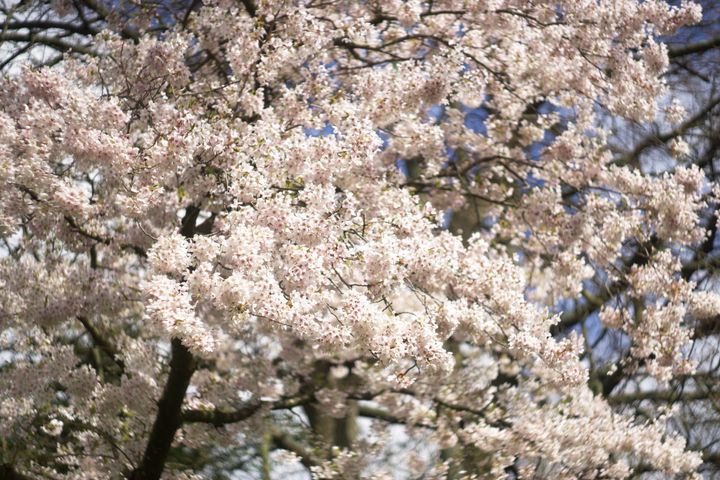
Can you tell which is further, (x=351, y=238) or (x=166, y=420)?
(x=166, y=420)

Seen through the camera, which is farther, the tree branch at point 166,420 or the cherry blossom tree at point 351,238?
the tree branch at point 166,420

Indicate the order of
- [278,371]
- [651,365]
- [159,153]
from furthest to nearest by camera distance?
[278,371] < [651,365] < [159,153]

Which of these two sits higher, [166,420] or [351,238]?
[351,238]

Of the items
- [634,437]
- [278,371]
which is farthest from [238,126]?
[634,437]

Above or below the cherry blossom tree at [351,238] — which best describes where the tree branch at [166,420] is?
below

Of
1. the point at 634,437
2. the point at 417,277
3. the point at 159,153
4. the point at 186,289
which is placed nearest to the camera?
the point at 186,289

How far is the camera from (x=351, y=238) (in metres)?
5.76

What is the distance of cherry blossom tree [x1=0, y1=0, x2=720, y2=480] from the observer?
5.18 m

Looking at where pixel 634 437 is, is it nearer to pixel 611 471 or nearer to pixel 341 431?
pixel 611 471

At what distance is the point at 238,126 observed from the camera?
18.9ft

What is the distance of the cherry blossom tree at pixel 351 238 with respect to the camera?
5.18 m

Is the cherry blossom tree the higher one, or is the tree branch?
the cherry blossom tree

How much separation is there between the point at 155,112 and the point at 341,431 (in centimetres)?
586

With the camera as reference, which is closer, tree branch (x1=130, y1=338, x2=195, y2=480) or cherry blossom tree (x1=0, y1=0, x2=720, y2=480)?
cherry blossom tree (x1=0, y1=0, x2=720, y2=480)
